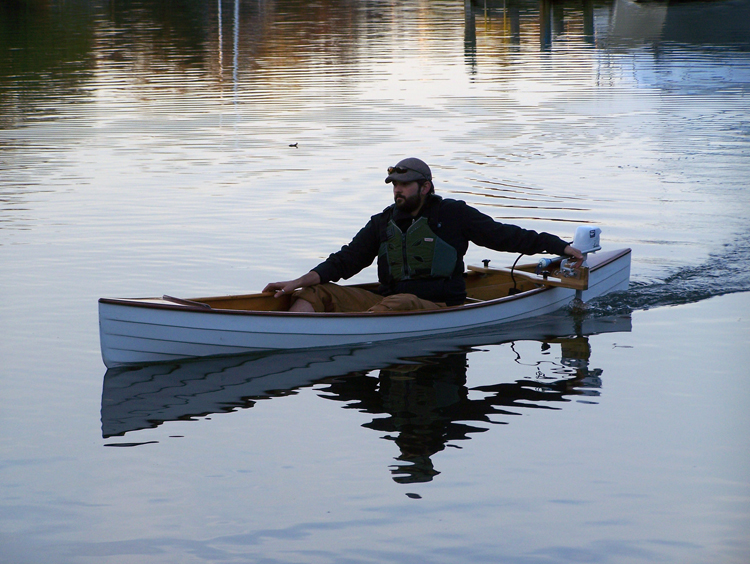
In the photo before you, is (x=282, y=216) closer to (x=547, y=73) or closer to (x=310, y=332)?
(x=310, y=332)

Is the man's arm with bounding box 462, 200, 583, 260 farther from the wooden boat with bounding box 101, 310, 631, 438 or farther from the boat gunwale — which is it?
the wooden boat with bounding box 101, 310, 631, 438

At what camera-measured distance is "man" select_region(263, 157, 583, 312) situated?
27.9ft

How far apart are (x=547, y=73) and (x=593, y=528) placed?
81.1ft

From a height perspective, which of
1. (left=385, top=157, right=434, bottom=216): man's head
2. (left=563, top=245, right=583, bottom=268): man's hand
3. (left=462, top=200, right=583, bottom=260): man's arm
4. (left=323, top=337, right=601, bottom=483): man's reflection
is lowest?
A: (left=323, top=337, right=601, bottom=483): man's reflection

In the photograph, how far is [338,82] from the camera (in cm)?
2838

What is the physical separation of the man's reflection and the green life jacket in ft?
2.41

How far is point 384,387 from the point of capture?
7.81 metres

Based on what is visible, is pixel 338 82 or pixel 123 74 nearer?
pixel 338 82

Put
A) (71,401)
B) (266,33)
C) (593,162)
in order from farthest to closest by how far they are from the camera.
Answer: (266,33) < (593,162) < (71,401)

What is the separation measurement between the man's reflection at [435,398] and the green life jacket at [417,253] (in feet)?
2.41

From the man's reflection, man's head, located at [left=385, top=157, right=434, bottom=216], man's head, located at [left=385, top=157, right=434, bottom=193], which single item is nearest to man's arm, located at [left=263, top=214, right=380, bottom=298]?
man's head, located at [left=385, top=157, right=434, bottom=216]

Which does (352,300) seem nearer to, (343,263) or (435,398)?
(343,263)

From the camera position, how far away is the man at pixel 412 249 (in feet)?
27.9

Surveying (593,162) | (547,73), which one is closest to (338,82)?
(547,73)
